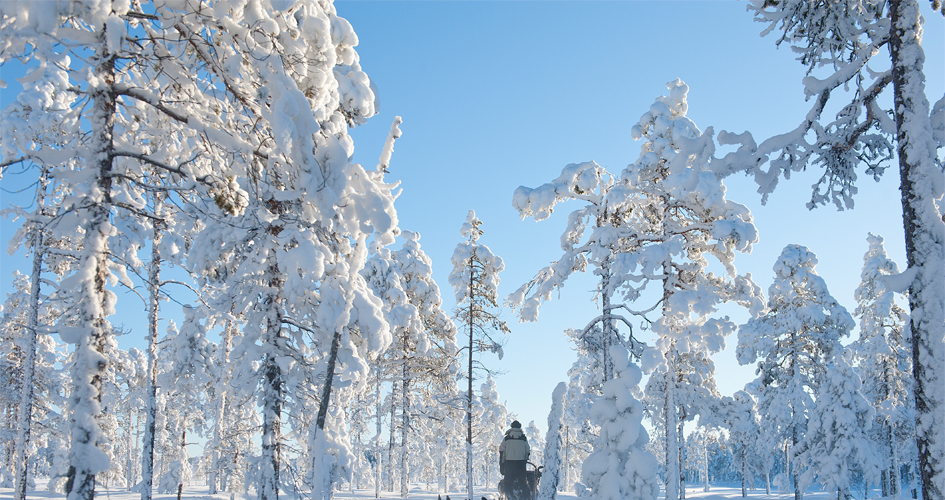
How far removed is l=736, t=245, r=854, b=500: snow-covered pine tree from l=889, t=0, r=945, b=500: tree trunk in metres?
20.6

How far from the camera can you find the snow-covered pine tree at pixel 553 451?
10.4 meters

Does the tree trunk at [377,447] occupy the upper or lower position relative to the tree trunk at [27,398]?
lower

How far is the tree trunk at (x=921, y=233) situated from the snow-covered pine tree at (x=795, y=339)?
2062 centimetres

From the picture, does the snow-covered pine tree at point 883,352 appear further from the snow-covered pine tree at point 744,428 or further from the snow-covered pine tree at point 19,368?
the snow-covered pine tree at point 19,368

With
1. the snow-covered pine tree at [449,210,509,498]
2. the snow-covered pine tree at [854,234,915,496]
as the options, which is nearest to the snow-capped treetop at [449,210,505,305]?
the snow-covered pine tree at [449,210,509,498]

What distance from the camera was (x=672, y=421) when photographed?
48.1 feet

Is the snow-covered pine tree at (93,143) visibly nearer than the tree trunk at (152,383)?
Yes

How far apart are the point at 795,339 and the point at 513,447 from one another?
19.6m

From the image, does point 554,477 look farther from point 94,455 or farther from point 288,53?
point 288,53

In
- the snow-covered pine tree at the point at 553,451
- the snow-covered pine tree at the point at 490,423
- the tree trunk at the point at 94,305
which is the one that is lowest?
the snow-covered pine tree at the point at 490,423

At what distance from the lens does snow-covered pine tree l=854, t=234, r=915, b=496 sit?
29.5 metres

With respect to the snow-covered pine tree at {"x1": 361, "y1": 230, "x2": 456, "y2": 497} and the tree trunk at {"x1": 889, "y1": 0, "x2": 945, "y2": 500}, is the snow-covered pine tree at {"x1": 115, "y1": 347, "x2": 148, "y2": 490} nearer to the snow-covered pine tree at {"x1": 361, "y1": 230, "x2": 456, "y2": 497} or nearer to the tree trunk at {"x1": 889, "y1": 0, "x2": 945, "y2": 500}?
→ the snow-covered pine tree at {"x1": 361, "y1": 230, "x2": 456, "y2": 497}

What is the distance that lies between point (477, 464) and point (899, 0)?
7553cm

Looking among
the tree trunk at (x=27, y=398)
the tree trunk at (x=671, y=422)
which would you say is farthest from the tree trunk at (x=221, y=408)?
the tree trunk at (x=671, y=422)
